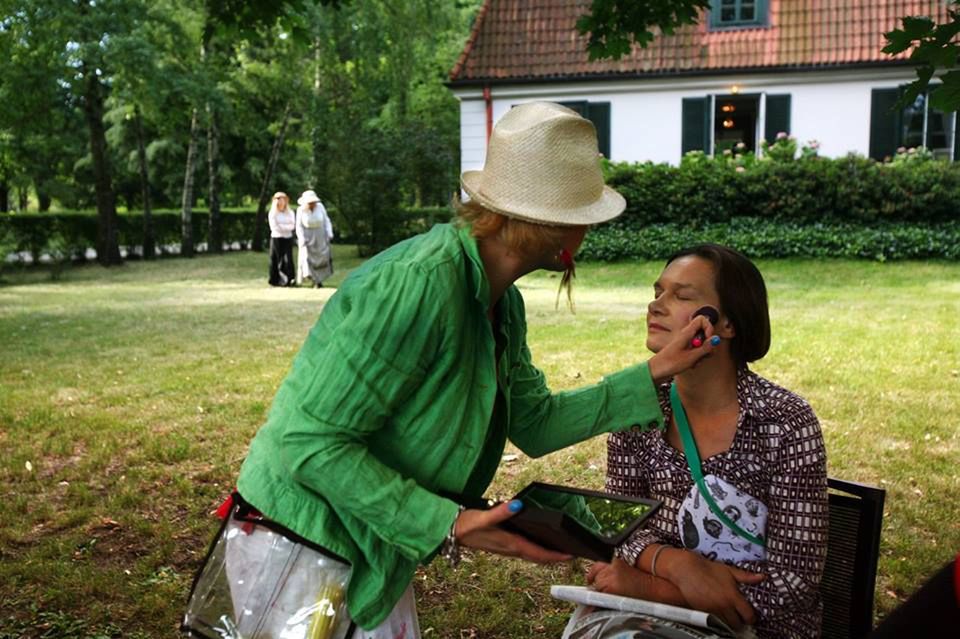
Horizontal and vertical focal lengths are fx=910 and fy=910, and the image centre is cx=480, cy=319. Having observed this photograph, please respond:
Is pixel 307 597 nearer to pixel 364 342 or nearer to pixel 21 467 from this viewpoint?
pixel 364 342

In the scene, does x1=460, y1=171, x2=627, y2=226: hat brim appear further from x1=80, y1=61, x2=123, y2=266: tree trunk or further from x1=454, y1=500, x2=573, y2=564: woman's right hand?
x1=80, y1=61, x2=123, y2=266: tree trunk

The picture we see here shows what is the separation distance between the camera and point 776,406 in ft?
7.52

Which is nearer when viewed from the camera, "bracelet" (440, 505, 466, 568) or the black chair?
"bracelet" (440, 505, 466, 568)

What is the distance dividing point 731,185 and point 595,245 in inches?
109

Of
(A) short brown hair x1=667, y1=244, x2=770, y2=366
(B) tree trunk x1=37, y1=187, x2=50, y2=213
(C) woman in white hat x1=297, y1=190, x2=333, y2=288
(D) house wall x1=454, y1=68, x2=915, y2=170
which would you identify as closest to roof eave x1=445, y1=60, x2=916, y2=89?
(D) house wall x1=454, y1=68, x2=915, y2=170

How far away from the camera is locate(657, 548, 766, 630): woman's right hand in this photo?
2.18 m

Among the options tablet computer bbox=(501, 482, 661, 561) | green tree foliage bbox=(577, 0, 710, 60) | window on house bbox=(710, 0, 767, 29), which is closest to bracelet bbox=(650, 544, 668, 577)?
tablet computer bbox=(501, 482, 661, 561)

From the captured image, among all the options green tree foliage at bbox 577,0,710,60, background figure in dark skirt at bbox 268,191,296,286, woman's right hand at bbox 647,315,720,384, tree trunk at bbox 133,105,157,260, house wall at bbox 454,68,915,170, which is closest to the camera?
woman's right hand at bbox 647,315,720,384

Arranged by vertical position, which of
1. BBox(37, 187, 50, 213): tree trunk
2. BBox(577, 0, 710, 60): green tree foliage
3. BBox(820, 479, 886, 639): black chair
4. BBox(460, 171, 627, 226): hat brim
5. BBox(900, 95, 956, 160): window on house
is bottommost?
BBox(820, 479, 886, 639): black chair

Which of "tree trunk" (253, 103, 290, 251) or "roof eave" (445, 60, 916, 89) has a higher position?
"roof eave" (445, 60, 916, 89)

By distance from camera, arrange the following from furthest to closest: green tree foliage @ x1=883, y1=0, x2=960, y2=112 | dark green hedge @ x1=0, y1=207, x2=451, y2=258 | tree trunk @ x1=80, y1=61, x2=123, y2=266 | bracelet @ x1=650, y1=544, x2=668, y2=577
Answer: dark green hedge @ x1=0, y1=207, x2=451, y2=258, tree trunk @ x1=80, y1=61, x2=123, y2=266, green tree foliage @ x1=883, y1=0, x2=960, y2=112, bracelet @ x1=650, y1=544, x2=668, y2=577

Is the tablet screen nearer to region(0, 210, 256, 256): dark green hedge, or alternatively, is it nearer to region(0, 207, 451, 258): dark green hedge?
region(0, 207, 451, 258): dark green hedge

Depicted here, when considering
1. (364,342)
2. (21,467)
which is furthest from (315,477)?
(21,467)

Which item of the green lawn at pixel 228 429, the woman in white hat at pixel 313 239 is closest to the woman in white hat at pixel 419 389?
the green lawn at pixel 228 429
